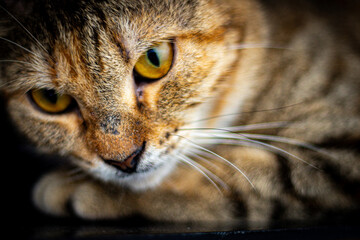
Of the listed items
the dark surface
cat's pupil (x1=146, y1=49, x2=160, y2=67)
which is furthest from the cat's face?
the dark surface

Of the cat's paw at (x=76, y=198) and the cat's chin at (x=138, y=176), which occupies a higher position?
the cat's chin at (x=138, y=176)

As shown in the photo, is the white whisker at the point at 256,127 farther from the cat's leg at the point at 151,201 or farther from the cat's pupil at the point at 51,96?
the cat's pupil at the point at 51,96

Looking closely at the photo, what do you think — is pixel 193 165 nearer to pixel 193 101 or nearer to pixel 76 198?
pixel 193 101

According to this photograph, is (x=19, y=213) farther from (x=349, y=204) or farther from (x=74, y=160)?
(x=349, y=204)

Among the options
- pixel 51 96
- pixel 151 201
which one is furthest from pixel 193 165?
pixel 51 96

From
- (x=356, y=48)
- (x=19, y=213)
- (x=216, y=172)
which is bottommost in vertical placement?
(x=19, y=213)

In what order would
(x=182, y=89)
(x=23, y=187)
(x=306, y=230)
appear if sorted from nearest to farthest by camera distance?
(x=306, y=230), (x=182, y=89), (x=23, y=187)

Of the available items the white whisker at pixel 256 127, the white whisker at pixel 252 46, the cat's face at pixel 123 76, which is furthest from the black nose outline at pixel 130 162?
the white whisker at pixel 252 46

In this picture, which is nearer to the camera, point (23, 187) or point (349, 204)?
point (349, 204)

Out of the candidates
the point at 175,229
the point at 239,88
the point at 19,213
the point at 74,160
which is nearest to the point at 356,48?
the point at 239,88
